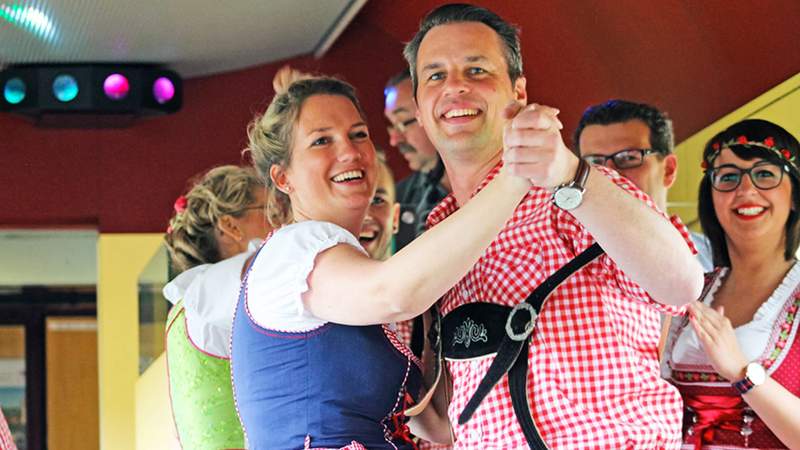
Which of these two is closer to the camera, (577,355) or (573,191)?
(573,191)

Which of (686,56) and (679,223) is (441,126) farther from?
A: (686,56)

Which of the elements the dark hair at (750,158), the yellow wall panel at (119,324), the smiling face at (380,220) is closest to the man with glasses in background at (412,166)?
the smiling face at (380,220)

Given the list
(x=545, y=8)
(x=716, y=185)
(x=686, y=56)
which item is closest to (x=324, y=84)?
(x=716, y=185)

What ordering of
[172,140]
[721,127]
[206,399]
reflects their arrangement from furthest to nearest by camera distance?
[172,140] → [721,127] → [206,399]

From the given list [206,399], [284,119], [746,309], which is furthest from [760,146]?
[206,399]

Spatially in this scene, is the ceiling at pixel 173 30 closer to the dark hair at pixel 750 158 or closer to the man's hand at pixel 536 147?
the dark hair at pixel 750 158

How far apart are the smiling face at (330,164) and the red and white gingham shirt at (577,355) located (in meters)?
0.34

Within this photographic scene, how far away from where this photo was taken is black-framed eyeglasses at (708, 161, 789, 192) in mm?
2725

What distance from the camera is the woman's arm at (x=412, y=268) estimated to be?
1.79 meters

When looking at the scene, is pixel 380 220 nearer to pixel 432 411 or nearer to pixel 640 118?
pixel 640 118

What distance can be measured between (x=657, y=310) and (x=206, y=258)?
1.56 meters

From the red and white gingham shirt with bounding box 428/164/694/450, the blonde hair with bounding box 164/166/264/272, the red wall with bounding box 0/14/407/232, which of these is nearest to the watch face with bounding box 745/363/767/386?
the red and white gingham shirt with bounding box 428/164/694/450

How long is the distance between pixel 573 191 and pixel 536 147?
9cm

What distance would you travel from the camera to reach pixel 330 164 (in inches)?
89.5
